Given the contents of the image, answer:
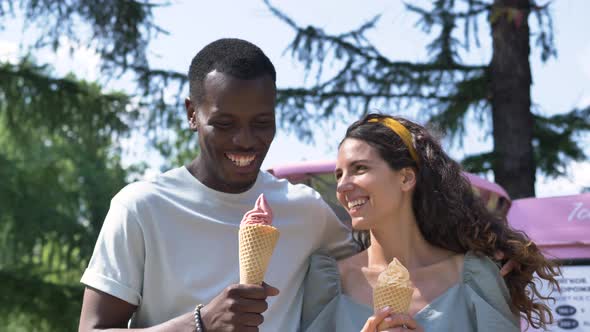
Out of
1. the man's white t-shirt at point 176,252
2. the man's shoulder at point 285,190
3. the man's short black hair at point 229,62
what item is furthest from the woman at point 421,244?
the man's short black hair at point 229,62

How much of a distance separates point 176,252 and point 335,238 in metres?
0.89

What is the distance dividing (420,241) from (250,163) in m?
1.03

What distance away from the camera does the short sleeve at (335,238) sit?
3.53m

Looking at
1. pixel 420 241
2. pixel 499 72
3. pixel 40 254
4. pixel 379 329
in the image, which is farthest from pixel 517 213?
pixel 40 254

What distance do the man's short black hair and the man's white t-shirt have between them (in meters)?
0.37

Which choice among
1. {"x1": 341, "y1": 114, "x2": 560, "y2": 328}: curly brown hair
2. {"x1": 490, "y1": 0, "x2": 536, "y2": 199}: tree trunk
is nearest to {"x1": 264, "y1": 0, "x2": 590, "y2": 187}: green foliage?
{"x1": 490, "y1": 0, "x2": 536, "y2": 199}: tree trunk

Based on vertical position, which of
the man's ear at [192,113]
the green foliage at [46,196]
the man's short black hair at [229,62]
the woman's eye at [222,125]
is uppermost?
the man's short black hair at [229,62]

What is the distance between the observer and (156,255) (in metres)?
2.93

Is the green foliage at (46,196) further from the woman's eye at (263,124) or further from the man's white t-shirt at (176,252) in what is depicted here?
the woman's eye at (263,124)

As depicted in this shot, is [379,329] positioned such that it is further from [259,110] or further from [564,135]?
[564,135]

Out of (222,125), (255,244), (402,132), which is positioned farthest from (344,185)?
(255,244)

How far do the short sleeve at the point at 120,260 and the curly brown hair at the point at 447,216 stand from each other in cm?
113

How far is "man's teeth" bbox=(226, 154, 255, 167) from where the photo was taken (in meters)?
2.93

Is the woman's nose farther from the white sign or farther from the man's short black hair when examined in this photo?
the white sign
